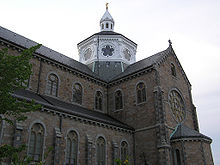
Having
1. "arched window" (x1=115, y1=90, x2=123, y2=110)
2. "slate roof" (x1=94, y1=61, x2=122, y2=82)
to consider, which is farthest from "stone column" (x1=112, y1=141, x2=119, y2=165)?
"slate roof" (x1=94, y1=61, x2=122, y2=82)

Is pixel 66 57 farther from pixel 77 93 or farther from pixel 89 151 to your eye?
pixel 89 151

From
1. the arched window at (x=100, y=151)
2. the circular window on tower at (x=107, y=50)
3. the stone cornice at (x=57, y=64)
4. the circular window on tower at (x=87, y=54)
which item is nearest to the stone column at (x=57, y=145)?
the arched window at (x=100, y=151)

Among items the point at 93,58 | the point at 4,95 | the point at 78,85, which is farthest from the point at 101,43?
the point at 4,95

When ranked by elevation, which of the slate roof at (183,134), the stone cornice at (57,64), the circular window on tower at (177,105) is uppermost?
the stone cornice at (57,64)

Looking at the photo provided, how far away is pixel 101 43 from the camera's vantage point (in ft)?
135

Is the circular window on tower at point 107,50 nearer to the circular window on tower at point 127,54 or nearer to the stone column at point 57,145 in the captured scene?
the circular window on tower at point 127,54

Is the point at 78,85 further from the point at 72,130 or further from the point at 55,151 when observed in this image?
the point at 55,151

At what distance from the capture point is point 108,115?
32.4 metres

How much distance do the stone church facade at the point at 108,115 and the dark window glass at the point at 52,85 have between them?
0.12m

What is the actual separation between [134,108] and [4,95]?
19755 millimetres

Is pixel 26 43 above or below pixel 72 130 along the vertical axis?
above

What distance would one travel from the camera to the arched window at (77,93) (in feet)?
97.7

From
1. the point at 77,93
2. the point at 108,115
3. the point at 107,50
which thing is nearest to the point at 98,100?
the point at 108,115

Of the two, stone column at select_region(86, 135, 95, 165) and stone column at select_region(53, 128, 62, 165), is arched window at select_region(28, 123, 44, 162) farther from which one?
stone column at select_region(86, 135, 95, 165)
